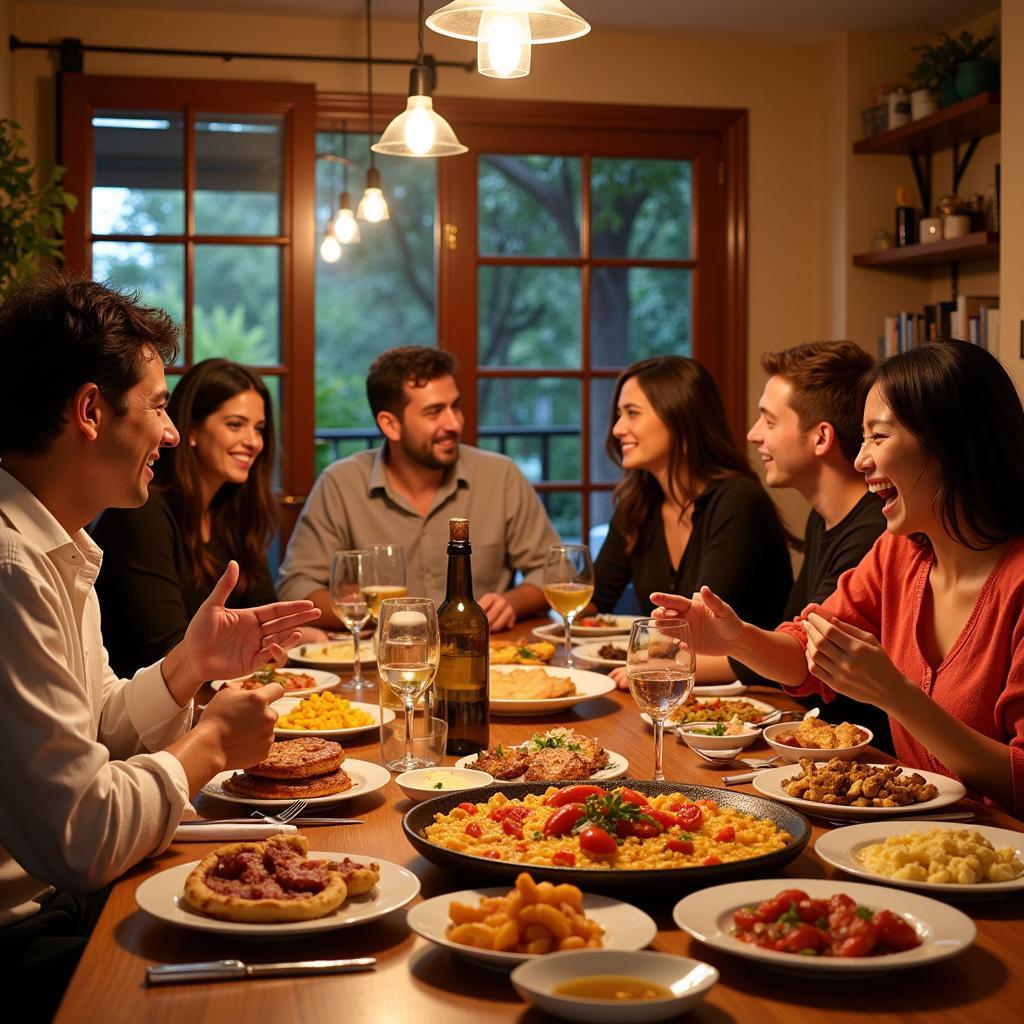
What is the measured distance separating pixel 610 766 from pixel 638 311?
394 cm

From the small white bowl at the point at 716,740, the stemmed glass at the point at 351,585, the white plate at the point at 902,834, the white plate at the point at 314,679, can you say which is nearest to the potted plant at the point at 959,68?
the stemmed glass at the point at 351,585

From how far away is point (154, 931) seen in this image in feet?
4.07

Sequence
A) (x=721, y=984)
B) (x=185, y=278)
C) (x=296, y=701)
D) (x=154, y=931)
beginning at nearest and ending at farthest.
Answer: (x=721, y=984)
(x=154, y=931)
(x=296, y=701)
(x=185, y=278)

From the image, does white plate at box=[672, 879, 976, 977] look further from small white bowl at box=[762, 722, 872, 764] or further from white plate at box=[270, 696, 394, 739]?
white plate at box=[270, 696, 394, 739]

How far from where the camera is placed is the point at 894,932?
1.12 meters

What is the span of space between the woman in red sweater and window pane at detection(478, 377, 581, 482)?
3.28 m

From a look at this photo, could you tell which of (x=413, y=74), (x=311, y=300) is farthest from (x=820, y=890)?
(x=311, y=300)

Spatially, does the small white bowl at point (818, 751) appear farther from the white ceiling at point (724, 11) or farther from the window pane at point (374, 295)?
the window pane at point (374, 295)

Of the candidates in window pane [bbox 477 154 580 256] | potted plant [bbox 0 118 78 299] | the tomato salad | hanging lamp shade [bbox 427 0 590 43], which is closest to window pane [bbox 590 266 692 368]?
window pane [bbox 477 154 580 256]

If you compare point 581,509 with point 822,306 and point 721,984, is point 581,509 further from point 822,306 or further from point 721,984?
point 721,984

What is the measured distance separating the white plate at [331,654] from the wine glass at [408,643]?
2.68 ft

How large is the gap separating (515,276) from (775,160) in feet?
21.5

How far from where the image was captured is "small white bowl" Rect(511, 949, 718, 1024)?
0.99 m

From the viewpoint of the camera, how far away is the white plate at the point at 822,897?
3.52ft
